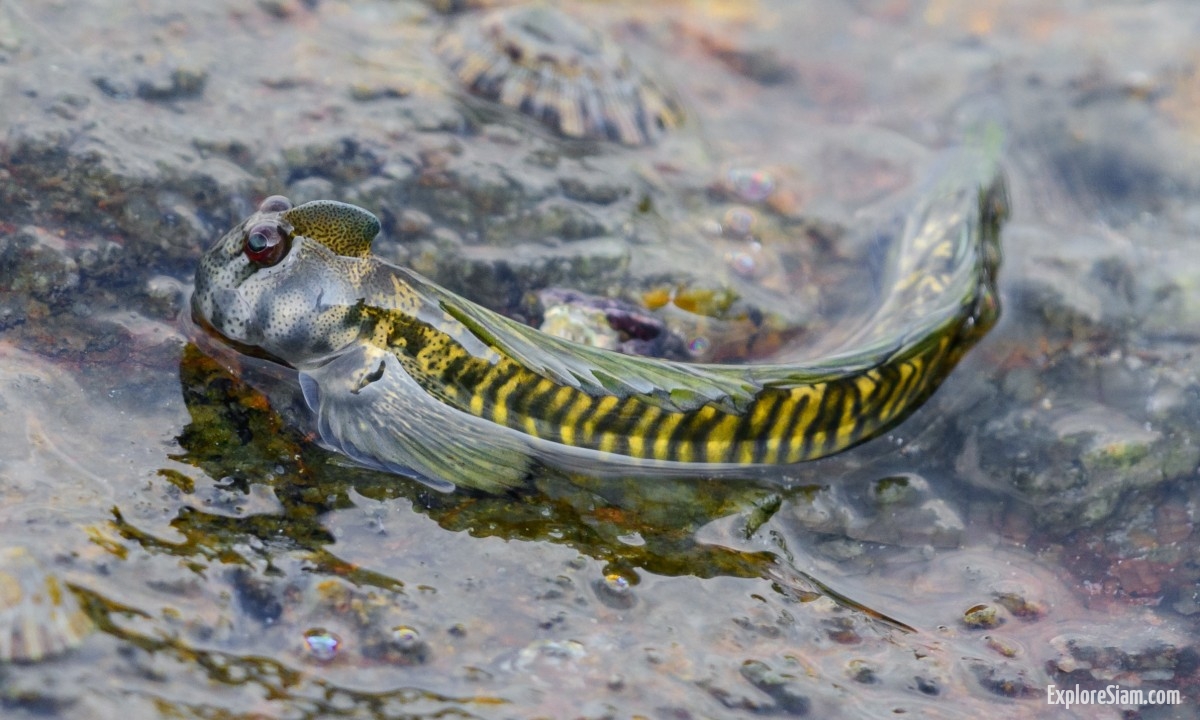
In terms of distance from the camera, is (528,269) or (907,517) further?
(528,269)

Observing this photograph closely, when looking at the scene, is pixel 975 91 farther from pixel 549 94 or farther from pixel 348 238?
pixel 348 238

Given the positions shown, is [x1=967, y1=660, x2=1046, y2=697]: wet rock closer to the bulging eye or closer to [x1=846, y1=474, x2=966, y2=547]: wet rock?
[x1=846, y1=474, x2=966, y2=547]: wet rock

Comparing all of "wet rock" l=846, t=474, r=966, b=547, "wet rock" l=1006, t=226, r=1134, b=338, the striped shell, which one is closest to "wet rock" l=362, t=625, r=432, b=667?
"wet rock" l=846, t=474, r=966, b=547

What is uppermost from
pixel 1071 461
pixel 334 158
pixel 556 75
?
pixel 556 75

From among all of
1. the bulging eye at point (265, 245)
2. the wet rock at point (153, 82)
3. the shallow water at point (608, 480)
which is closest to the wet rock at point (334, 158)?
the shallow water at point (608, 480)

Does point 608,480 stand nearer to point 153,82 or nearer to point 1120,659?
point 1120,659

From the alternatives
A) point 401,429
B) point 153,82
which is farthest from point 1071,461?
point 153,82
